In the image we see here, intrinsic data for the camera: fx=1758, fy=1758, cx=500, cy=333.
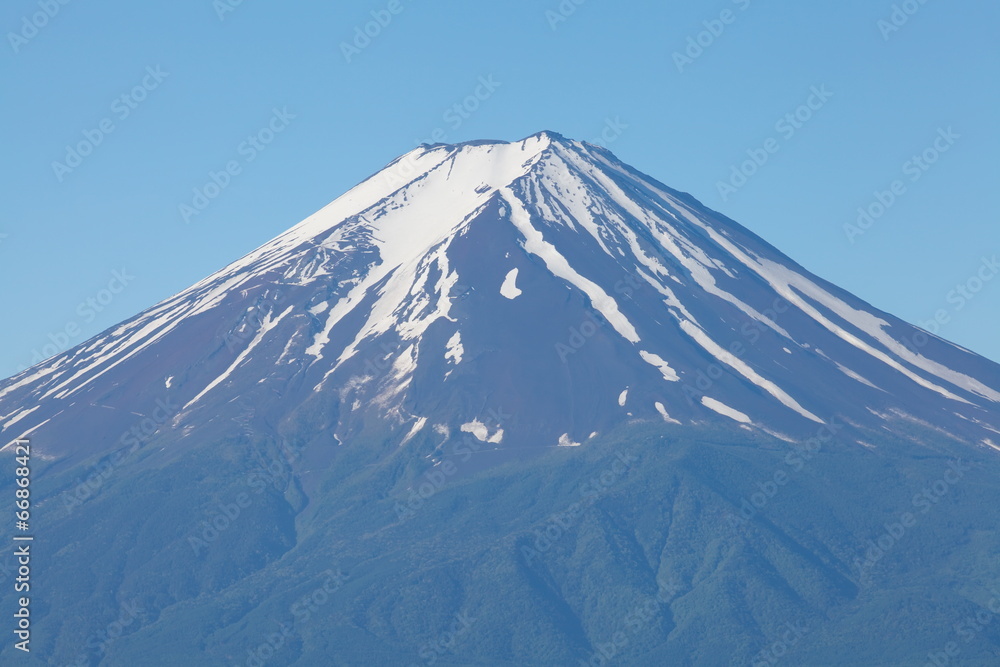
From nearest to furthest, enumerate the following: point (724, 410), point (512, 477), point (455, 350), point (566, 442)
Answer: point (512, 477) < point (566, 442) < point (724, 410) < point (455, 350)

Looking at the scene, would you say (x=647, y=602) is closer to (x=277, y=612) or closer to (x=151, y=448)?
(x=277, y=612)

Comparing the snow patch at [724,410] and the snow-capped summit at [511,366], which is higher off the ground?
the snow-capped summit at [511,366]

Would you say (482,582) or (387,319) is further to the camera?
(387,319)

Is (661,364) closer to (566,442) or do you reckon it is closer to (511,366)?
(511,366)

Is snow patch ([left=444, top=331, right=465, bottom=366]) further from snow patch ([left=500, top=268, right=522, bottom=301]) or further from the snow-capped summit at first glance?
snow patch ([left=500, top=268, right=522, bottom=301])

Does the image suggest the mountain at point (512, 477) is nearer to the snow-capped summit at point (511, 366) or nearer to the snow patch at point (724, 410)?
the snow-capped summit at point (511, 366)

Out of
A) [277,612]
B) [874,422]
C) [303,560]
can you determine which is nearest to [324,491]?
[303,560]

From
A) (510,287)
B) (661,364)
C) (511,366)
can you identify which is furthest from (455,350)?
(661,364)

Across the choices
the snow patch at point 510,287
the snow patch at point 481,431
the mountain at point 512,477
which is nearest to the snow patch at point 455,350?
the mountain at point 512,477

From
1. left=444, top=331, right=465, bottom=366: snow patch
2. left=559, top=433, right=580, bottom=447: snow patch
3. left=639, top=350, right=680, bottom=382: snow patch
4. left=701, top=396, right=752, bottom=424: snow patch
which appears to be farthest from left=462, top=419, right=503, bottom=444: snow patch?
left=701, top=396, right=752, bottom=424: snow patch
